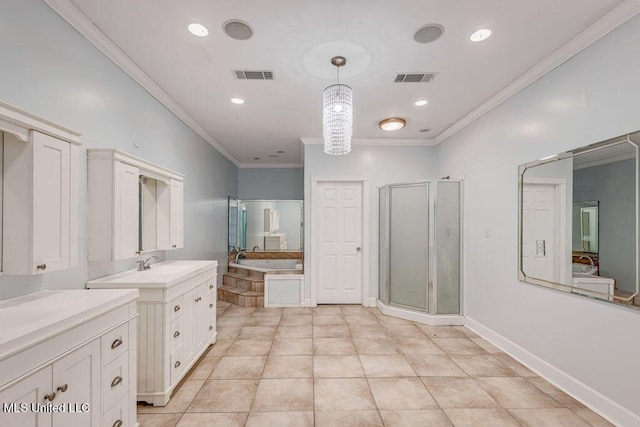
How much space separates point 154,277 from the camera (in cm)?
227

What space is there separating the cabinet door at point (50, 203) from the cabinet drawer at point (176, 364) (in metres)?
1.04

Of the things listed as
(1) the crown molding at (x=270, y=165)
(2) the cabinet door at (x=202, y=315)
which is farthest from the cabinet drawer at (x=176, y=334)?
(1) the crown molding at (x=270, y=165)

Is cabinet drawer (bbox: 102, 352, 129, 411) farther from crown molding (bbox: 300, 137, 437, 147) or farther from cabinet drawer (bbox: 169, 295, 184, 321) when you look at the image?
crown molding (bbox: 300, 137, 437, 147)

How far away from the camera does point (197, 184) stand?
13.6 ft

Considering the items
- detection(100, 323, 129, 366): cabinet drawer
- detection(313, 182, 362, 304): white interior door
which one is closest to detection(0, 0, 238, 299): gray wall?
detection(100, 323, 129, 366): cabinet drawer

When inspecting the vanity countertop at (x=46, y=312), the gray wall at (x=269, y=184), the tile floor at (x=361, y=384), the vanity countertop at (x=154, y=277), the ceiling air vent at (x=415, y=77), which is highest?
the ceiling air vent at (x=415, y=77)

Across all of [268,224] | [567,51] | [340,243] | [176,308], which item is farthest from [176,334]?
[268,224]

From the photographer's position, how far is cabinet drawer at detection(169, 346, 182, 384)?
2.21 meters

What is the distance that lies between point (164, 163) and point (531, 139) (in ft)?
12.2

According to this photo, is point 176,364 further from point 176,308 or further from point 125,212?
point 125,212

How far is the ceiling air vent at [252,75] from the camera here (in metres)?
2.67

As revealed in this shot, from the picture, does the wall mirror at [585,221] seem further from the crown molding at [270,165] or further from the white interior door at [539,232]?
the crown molding at [270,165]

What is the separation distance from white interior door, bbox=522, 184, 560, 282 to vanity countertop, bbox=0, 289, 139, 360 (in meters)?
3.21

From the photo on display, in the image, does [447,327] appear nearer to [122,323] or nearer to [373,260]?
[373,260]
